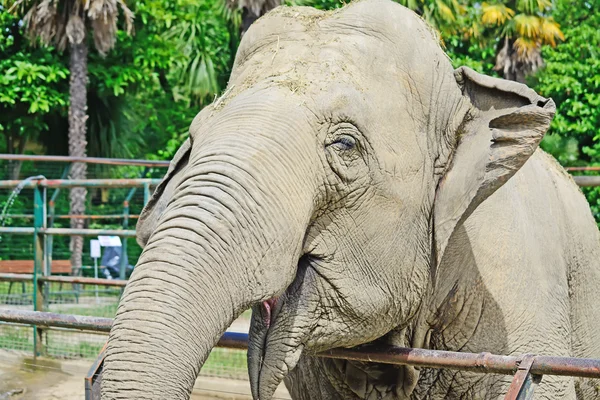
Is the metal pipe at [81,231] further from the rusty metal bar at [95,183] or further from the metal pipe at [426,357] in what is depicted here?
the metal pipe at [426,357]

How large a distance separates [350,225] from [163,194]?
767mm

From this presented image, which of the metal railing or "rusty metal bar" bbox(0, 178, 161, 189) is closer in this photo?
"rusty metal bar" bbox(0, 178, 161, 189)

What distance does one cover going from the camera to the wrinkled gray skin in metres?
2.75

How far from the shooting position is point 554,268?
4.04m

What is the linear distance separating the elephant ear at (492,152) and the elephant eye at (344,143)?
18.1 inches

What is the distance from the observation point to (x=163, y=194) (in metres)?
3.68

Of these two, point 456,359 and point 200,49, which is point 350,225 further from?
point 200,49

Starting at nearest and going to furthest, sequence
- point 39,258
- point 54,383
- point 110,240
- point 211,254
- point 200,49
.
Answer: point 211,254, point 54,383, point 39,258, point 110,240, point 200,49

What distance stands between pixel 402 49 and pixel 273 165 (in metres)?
0.83

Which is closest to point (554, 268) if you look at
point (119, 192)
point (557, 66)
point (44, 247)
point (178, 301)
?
point (178, 301)

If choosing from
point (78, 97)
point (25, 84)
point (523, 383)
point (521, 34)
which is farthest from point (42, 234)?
point (521, 34)

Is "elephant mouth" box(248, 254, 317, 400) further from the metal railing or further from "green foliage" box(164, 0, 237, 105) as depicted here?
"green foliage" box(164, 0, 237, 105)

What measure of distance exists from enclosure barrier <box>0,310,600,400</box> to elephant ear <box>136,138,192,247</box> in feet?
1.24

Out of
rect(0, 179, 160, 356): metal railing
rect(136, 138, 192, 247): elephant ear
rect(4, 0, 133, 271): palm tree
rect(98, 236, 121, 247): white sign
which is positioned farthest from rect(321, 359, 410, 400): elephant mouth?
rect(4, 0, 133, 271): palm tree
